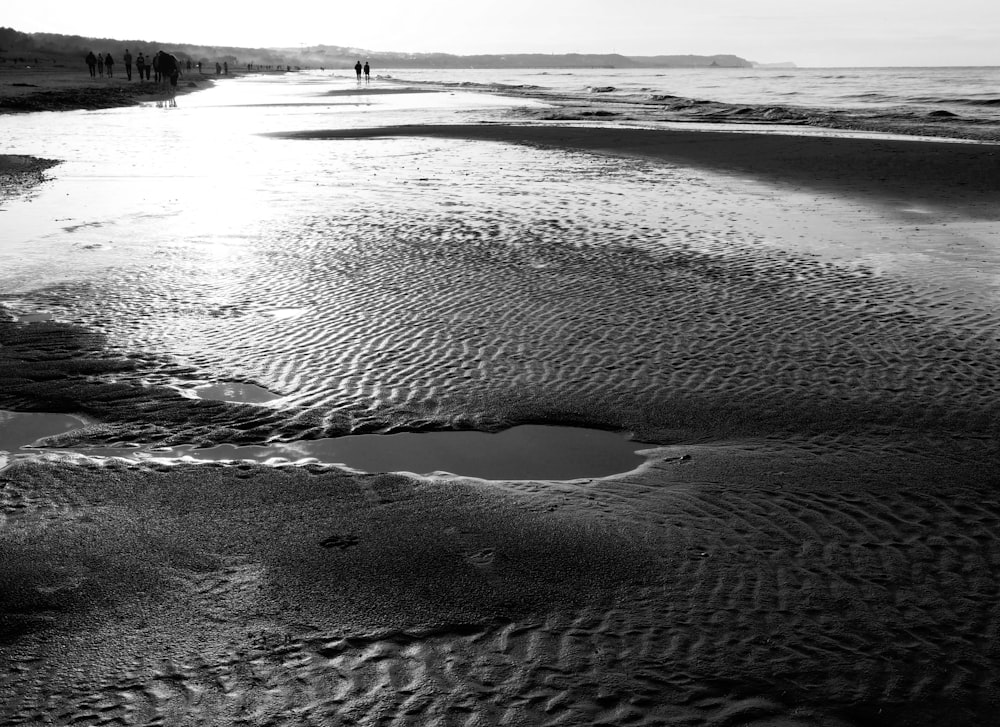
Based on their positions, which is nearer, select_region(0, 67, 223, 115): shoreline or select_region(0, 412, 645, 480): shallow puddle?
select_region(0, 412, 645, 480): shallow puddle

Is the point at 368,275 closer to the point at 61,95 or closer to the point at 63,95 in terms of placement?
the point at 61,95

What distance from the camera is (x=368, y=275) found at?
9.02 meters

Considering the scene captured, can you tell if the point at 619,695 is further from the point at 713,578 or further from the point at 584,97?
the point at 584,97

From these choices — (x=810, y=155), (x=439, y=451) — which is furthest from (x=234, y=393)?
(x=810, y=155)

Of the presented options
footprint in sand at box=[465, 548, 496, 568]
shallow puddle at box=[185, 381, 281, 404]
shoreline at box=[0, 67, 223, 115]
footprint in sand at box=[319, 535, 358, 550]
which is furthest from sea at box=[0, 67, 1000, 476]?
shoreline at box=[0, 67, 223, 115]

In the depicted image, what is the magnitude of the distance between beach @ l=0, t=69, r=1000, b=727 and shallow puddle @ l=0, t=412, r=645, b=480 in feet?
0.44

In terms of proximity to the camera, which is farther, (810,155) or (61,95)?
(61,95)

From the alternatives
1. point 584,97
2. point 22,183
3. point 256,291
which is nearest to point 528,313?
point 256,291

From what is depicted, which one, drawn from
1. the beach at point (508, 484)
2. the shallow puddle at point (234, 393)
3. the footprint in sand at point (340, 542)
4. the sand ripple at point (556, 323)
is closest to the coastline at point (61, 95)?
the beach at point (508, 484)

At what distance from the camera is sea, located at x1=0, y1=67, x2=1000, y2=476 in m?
5.96

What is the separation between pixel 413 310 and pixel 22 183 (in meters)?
10.4

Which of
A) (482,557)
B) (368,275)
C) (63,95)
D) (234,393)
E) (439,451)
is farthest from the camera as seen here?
(63,95)

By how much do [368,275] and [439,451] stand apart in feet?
13.8

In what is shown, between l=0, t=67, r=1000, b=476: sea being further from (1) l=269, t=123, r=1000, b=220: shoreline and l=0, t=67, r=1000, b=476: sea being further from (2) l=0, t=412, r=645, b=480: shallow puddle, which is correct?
(1) l=269, t=123, r=1000, b=220: shoreline
